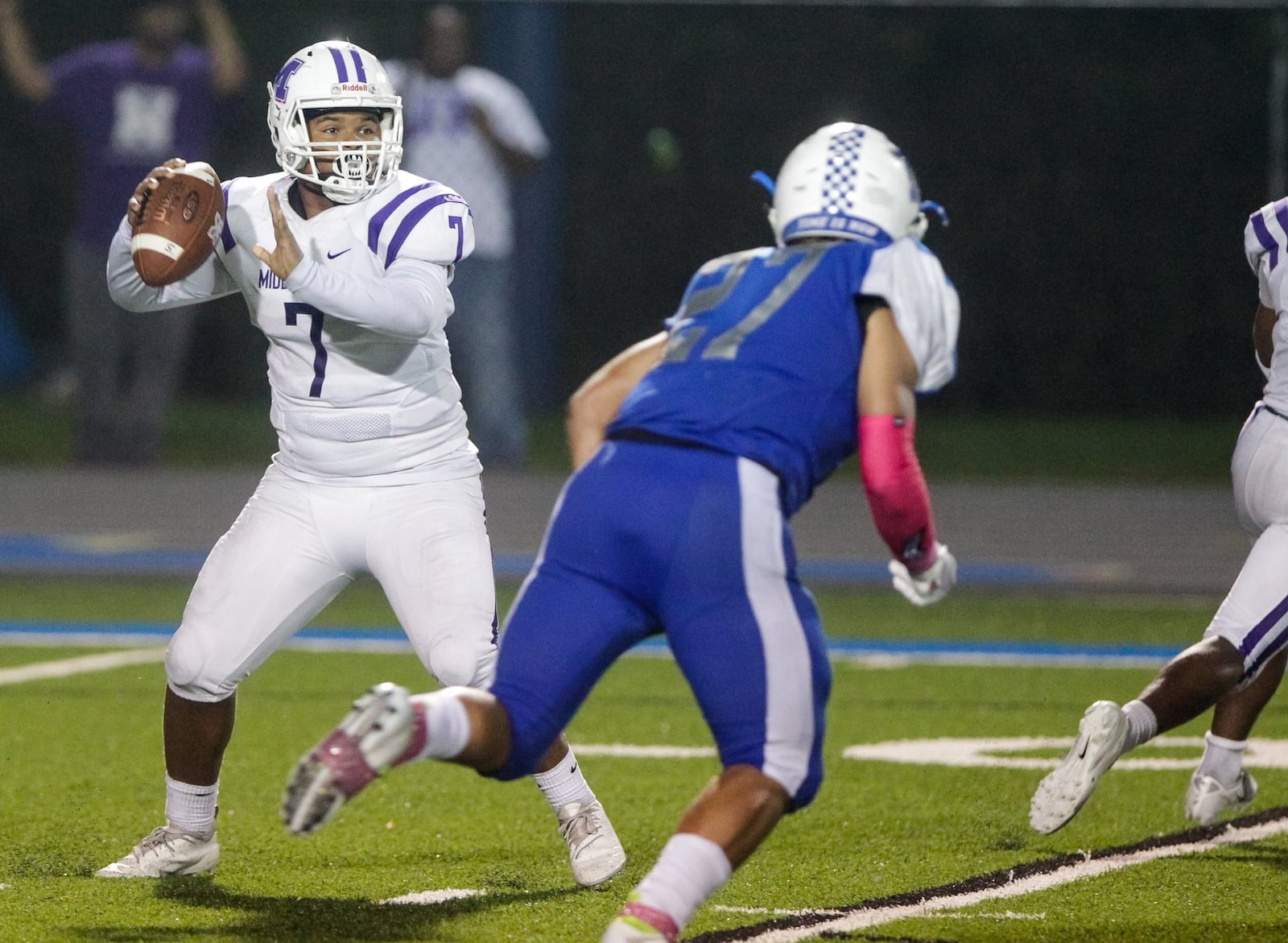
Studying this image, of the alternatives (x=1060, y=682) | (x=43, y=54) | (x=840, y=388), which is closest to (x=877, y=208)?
(x=840, y=388)

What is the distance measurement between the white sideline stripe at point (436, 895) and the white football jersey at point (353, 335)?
829 mm

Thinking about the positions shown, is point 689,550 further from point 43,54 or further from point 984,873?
point 43,54

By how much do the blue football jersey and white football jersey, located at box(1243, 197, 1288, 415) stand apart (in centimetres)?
143

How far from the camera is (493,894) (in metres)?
4.33

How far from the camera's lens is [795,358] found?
11.6ft

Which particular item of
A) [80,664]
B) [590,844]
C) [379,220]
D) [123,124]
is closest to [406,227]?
[379,220]

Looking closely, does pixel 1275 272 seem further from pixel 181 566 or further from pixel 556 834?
pixel 181 566

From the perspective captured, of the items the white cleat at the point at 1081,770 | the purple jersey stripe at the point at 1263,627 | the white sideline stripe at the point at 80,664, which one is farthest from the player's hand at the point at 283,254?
the white sideline stripe at the point at 80,664

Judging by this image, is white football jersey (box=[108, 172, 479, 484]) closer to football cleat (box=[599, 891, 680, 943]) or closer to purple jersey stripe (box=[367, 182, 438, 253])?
purple jersey stripe (box=[367, 182, 438, 253])

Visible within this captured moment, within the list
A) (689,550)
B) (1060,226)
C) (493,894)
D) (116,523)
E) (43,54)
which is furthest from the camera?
(43,54)

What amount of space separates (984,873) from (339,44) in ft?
7.20

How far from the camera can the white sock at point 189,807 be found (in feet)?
Result: 14.6

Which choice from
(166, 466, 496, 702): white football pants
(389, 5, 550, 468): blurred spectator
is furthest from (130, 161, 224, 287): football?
(389, 5, 550, 468): blurred spectator

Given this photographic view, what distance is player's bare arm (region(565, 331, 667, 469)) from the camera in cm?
375
